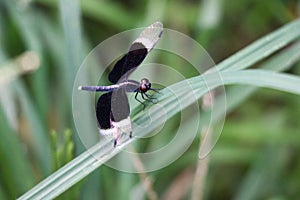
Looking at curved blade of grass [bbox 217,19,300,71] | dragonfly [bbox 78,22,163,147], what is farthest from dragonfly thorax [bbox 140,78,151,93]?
curved blade of grass [bbox 217,19,300,71]

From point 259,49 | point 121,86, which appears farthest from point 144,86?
point 259,49

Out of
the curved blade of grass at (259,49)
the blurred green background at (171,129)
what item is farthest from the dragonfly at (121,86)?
the blurred green background at (171,129)

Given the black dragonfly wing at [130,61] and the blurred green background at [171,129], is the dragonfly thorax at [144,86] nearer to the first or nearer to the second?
the black dragonfly wing at [130,61]

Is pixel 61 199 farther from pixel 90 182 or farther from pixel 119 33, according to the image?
pixel 119 33

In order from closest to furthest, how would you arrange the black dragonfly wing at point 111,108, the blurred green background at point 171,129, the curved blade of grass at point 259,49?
the black dragonfly wing at point 111,108 < the curved blade of grass at point 259,49 < the blurred green background at point 171,129

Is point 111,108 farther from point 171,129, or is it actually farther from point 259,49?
point 171,129

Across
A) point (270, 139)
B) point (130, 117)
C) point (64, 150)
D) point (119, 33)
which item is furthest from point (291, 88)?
point (119, 33)

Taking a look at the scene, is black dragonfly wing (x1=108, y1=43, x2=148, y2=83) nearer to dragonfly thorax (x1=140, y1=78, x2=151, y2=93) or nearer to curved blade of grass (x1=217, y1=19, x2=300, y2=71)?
dragonfly thorax (x1=140, y1=78, x2=151, y2=93)

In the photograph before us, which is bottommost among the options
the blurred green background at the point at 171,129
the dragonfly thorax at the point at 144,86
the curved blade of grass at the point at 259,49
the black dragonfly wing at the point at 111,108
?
the black dragonfly wing at the point at 111,108
